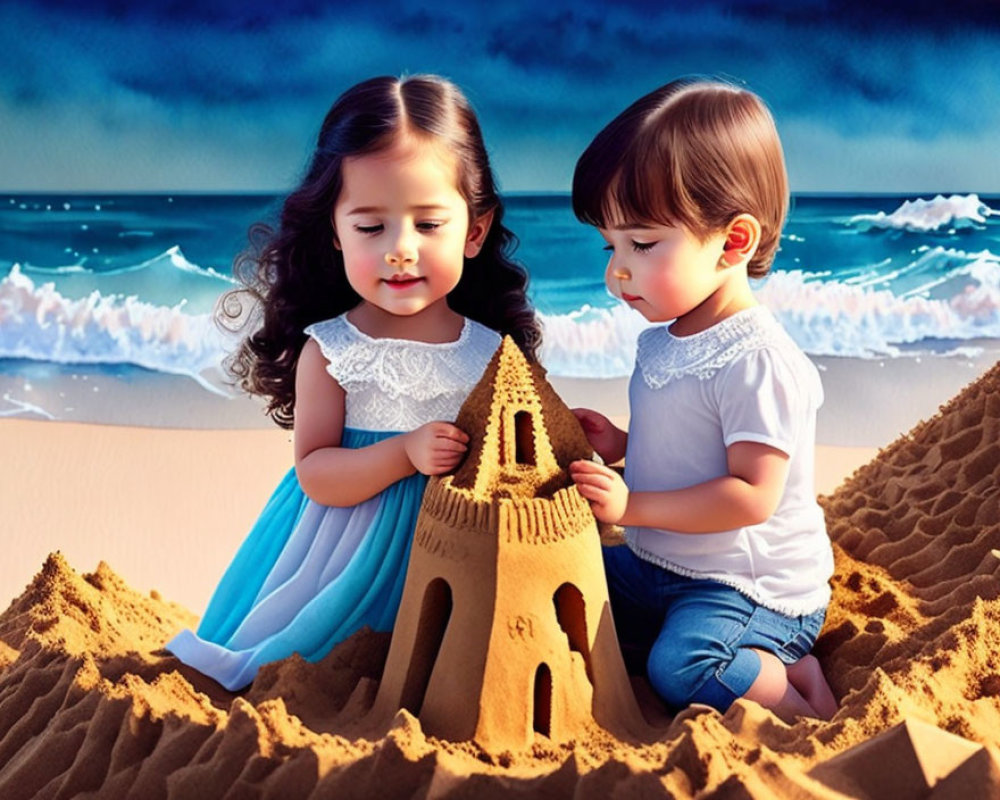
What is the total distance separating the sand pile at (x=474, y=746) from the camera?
180cm

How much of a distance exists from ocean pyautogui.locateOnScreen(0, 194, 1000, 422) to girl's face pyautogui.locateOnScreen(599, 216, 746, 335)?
5840mm

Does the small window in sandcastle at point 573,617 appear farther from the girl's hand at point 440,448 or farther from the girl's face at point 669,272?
the girl's face at point 669,272

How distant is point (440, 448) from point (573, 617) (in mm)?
375

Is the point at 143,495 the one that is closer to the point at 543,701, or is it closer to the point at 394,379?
the point at 394,379

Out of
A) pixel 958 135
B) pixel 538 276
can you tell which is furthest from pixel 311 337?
pixel 958 135

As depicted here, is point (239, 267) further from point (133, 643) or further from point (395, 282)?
point (133, 643)

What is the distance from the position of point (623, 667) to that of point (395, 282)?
0.85 meters

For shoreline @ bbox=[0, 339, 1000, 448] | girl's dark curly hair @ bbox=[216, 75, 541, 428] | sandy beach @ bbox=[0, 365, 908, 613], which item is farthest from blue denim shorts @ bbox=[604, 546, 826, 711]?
shoreline @ bbox=[0, 339, 1000, 448]

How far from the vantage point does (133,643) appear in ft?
9.05

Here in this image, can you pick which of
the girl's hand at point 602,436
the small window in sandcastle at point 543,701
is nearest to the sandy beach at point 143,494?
the girl's hand at point 602,436

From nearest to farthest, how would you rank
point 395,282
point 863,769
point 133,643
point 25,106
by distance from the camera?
1. point 863,769
2. point 395,282
3. point 133,643
4. point 25,106

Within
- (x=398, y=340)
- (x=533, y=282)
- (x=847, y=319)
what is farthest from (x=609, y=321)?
(x=398, y=340)

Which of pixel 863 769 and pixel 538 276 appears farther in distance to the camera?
pixel 538 276

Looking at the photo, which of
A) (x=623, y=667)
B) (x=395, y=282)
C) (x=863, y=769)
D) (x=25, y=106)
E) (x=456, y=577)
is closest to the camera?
(x=863, y=769)
